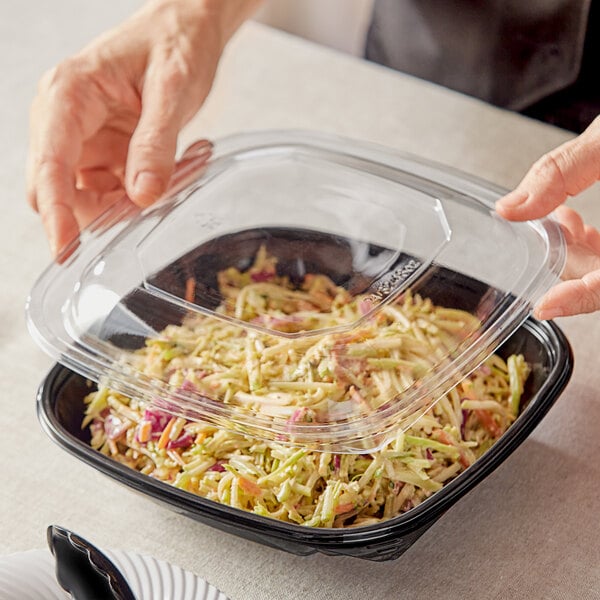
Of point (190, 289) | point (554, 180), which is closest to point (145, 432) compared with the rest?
point (190, 289)

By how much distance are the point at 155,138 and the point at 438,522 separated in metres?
0.61

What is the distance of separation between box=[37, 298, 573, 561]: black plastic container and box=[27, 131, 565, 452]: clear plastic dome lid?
0.06 meters

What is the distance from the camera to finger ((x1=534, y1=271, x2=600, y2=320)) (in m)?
1.06

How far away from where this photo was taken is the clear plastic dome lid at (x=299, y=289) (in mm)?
1033

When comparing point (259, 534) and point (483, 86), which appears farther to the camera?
point (483, 86)

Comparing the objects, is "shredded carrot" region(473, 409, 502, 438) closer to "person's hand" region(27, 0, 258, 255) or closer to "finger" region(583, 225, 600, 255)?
"finger" region(583, 225, 600, 255)

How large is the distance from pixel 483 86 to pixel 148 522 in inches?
44.3

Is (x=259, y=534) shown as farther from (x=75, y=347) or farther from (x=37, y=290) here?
(x=37, y=290)

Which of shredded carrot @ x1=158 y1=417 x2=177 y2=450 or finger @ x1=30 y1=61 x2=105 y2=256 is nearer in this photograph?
shredded carrot @ x1=158 y1=417 x2=177 y2=450

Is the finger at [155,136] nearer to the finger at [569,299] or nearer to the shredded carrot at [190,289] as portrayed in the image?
the shredded carrot at [190,289]

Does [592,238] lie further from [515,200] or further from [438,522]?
[438,522]

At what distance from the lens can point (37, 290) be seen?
115 centimetres

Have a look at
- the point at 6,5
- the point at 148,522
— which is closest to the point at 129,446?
the point at 148,522

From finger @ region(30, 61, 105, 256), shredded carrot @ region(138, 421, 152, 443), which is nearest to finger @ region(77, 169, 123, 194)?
finger @ region(30, 61, 105, 256)
